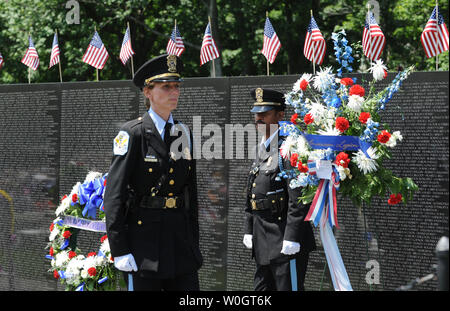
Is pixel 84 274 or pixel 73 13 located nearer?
pixel 84 274

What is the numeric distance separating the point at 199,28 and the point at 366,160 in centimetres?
1543

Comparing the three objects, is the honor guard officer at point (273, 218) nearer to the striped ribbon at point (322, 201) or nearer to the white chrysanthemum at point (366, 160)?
the striped ribbon at point (322, 201)

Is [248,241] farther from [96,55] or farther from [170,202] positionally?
[96,55]

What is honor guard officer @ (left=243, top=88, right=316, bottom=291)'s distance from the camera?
530 centimetres

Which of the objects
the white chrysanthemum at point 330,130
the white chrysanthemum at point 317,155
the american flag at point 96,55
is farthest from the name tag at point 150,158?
the american flag at point 96,55

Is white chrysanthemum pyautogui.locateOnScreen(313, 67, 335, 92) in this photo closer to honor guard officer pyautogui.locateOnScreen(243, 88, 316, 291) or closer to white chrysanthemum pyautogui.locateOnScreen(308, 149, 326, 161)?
white chrysanthemum pyautogui.locateOnScreen(308, 149, 326, 161)

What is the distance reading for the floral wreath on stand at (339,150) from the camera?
4.96m

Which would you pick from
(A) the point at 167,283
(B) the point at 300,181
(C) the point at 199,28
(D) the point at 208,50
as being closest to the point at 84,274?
(A) the point at 167,283

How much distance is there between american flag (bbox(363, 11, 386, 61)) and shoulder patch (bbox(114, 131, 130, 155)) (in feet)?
11.4

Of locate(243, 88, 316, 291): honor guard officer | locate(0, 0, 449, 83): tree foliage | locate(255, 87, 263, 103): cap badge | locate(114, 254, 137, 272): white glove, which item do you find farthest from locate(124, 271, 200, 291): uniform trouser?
locate(0, 0, 449, 83): tree foliage

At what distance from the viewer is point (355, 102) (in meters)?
4.95

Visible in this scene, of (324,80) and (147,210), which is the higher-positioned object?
(324,80)

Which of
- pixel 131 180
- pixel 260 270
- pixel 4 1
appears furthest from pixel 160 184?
pixel 4 1

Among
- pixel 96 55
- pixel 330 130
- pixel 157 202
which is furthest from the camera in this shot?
pixel 96 55
